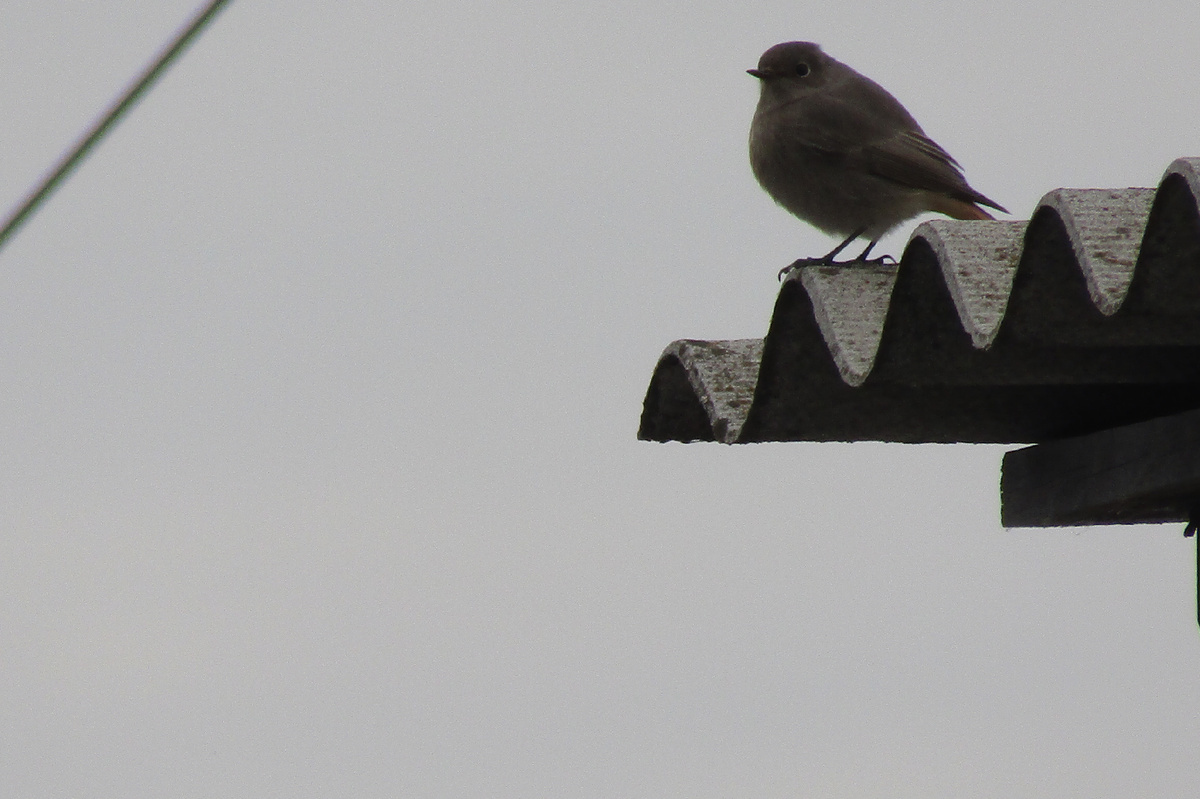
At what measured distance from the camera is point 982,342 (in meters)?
2.48

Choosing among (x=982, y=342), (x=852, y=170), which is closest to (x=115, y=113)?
(x=982, y=342)

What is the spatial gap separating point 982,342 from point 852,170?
361 cm

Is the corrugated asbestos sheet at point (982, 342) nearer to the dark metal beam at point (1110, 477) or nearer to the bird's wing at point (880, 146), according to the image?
the dark metal beam at point (1110, 477)

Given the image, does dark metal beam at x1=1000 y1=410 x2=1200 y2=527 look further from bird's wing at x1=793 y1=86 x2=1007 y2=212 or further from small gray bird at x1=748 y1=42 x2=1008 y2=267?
bird's wing at x1=793 y1=86 x2=1007 y2=212

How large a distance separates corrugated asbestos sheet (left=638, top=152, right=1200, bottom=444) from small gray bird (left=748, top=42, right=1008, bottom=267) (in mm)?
2547

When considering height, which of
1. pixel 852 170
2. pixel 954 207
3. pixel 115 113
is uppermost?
pixel 954 207

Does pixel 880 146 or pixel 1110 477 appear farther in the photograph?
pixel 880 146

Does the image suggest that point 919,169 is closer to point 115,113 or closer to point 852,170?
point 852,170

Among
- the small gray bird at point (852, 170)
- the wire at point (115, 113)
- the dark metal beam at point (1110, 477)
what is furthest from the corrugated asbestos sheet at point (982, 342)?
the small gray bird at point (852, 170)

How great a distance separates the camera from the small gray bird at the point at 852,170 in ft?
19.6

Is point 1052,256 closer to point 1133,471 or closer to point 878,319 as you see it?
point 878,319

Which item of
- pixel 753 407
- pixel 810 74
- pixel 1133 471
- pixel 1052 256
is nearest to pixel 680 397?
pixel 753 407

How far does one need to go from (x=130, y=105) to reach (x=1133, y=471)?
2.08 metres

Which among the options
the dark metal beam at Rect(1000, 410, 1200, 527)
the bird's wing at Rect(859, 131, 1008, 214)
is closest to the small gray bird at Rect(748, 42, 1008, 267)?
the bird's wing at Rect(859, 131, 1008, 214)
